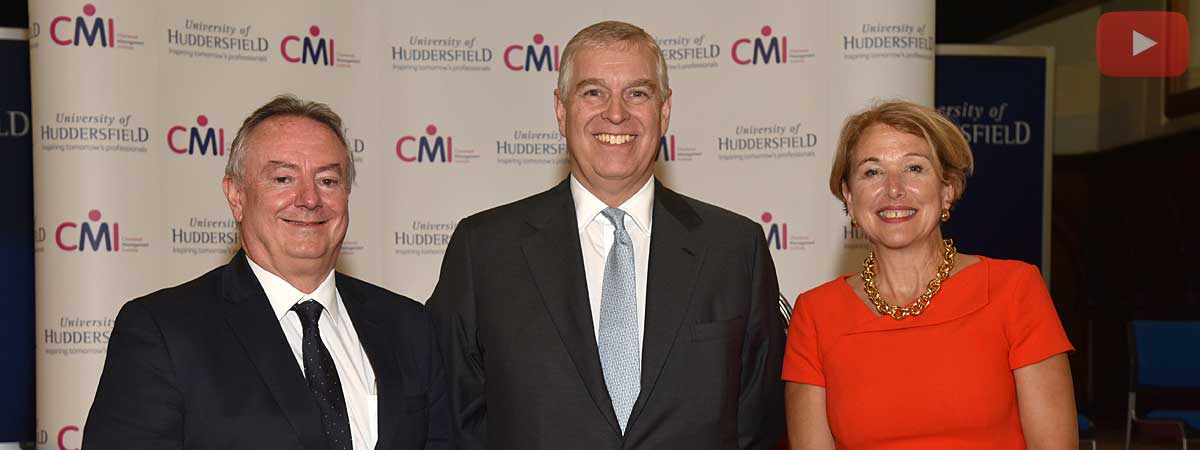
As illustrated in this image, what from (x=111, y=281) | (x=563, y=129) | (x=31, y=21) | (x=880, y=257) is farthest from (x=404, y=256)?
(x=880, y=257)

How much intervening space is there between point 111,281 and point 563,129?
358cm

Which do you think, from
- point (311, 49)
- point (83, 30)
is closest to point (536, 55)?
point (311, 49)

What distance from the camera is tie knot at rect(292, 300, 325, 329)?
2.49 m

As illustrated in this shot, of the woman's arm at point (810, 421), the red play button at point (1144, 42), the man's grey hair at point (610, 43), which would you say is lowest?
the woman's arm at point (810, 421)

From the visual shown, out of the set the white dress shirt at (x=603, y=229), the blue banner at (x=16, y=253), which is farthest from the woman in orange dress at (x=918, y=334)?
the blue banner at (x=16, y=253)

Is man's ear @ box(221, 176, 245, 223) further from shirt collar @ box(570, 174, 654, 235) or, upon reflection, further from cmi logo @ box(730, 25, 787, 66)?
cmi logo @ box(730, 25, 787, 66)

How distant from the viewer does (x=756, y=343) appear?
2.88 m

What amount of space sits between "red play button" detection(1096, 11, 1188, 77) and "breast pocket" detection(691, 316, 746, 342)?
30.4 feet

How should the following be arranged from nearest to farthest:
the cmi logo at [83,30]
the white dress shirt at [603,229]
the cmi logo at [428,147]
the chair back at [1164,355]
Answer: the white dress shirt at [603,229] → the cmi logo at [83,30] → the cmi logo at [428,147] → the chair back at [1164,355]

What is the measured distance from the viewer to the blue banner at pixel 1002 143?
8.18 metres

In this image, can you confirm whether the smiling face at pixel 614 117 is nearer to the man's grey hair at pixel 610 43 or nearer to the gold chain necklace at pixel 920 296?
the man's grey hair at pixel 610 43

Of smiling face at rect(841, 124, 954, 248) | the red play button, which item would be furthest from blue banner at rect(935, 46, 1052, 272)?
smiling face at rect(841, 124, 954, 248)

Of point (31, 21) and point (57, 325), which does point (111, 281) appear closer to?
point (57, 325)

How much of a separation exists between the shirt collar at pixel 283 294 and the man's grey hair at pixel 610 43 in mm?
816
